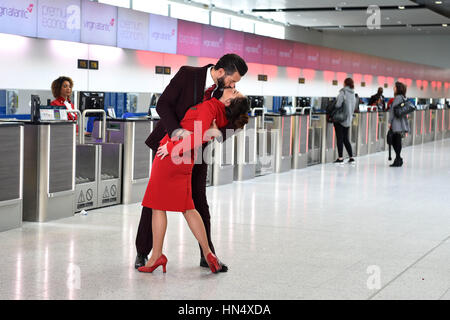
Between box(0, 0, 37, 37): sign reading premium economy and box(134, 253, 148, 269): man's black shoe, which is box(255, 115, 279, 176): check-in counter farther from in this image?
box(134, 253, 148, 269): man's black shoe

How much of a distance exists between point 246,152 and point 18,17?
11.3 ft

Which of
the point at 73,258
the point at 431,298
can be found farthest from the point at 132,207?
the point at 431,298

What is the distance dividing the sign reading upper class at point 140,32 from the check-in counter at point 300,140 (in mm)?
2351

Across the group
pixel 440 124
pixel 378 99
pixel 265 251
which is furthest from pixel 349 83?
pixel 440 124

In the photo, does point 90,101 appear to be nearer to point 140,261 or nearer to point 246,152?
point 246,152

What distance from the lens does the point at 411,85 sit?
2534 centimetres

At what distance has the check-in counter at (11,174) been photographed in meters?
5.57

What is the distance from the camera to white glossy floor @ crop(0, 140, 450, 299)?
4.02 m

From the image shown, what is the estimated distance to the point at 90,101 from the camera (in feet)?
31.5

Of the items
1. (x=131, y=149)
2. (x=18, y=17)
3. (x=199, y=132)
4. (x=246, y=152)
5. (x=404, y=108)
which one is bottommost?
(x=246, y=152)

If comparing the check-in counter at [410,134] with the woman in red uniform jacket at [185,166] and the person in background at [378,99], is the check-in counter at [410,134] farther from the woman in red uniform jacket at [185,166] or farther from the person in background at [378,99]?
the woman in red uniform jacket at [185,166]
